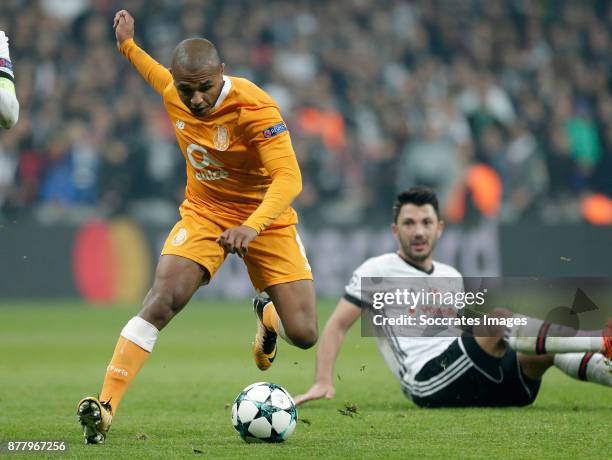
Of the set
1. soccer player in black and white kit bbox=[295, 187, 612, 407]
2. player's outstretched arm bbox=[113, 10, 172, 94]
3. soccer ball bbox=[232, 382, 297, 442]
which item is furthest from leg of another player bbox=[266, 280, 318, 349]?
player's outstretched arm bbox=[113, 10, 172, 94]

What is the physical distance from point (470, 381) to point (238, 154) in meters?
1.91

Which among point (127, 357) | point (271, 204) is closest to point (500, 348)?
point (271, 204)

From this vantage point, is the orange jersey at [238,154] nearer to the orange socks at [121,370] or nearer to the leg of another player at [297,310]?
the leg of another player at [297,310]

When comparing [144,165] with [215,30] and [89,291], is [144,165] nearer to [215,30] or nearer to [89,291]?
[89,291]

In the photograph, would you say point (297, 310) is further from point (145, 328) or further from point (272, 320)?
point (145, 328)

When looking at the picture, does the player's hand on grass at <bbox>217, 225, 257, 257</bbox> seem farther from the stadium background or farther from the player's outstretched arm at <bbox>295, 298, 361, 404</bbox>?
the stadium background

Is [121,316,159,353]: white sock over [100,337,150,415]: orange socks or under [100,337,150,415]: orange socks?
over

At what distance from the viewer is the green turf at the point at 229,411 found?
5766 millimetres

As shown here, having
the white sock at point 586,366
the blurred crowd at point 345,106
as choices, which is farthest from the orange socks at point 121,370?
the blurred crowd at point 345,106

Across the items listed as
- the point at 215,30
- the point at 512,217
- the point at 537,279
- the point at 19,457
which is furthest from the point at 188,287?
the point at 215,30

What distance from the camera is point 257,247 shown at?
708 centimetres

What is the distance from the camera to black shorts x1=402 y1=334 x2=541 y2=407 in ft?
23.1

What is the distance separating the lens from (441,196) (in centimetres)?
1678

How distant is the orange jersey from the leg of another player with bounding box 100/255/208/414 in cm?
51
